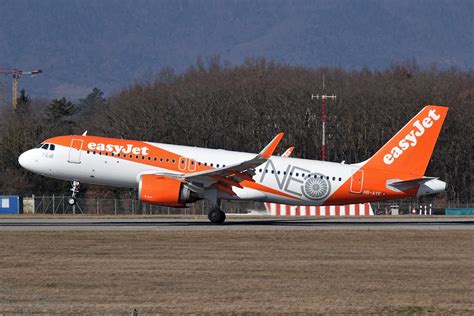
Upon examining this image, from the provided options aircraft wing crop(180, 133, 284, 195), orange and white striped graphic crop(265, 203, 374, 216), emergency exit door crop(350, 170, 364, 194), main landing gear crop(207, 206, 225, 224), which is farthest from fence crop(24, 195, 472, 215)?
aircraft wing crop(180, 133, 284, 195)

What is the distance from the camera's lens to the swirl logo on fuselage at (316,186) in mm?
54219

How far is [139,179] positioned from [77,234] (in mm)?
8541

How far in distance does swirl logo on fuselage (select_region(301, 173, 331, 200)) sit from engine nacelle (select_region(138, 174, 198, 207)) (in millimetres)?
6322

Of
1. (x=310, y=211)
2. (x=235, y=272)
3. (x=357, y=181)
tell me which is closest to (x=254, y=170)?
(x=357, y=181)

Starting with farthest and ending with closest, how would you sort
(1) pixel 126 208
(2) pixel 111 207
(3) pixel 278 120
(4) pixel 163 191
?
1. (3) pixel 278 120
2. (2) pixel 111 207
3. (1) pixel 126 208
4. (4) pixel 163 191

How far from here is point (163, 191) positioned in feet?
168

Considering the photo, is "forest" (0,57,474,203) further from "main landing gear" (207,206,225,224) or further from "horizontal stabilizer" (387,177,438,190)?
→ "horizontal stabilizer" (387,177,438,190)

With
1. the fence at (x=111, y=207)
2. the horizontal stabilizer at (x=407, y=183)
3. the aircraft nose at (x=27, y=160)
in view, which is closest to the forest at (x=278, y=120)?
the fence at (x=111, y=207)

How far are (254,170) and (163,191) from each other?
16.8 ft

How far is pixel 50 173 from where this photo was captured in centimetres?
5488

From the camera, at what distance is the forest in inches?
4311

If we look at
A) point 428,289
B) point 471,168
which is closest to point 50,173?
point 428,289

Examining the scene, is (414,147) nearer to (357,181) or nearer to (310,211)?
(357,181)

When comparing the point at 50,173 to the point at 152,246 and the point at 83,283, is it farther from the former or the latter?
the point at 83,283
